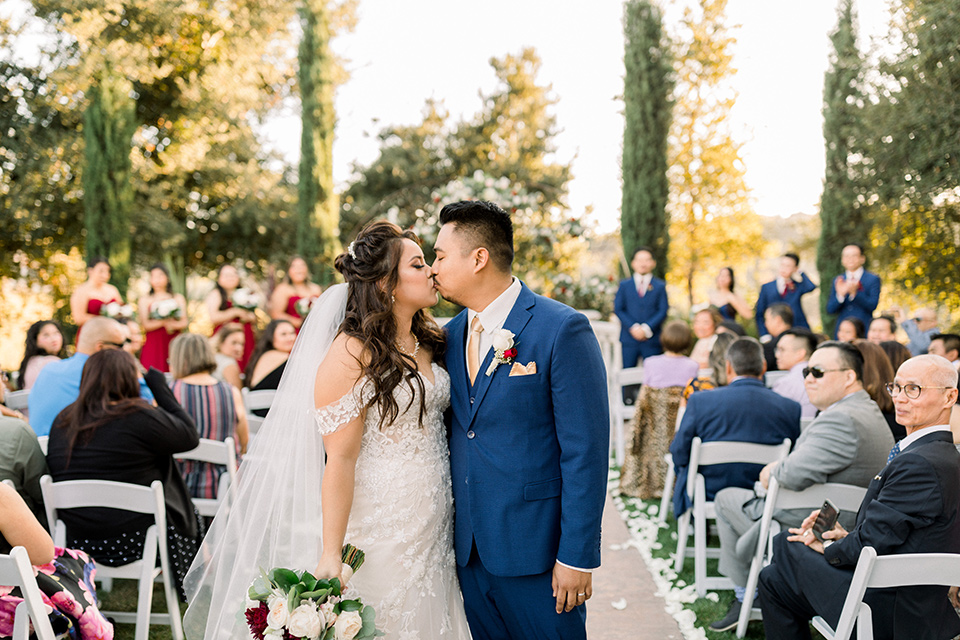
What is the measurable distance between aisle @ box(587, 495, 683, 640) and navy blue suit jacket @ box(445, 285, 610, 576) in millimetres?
1848

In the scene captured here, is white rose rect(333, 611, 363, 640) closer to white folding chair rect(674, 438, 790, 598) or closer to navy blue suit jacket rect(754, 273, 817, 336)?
white folding chair rect(674, 438, 790, 598)

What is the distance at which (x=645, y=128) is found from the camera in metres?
12.9

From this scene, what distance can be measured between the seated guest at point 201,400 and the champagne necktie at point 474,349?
262 cm

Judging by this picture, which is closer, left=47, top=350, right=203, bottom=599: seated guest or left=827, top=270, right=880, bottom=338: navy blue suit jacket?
left=47, top=350, right=203, bottom=599: seated guest

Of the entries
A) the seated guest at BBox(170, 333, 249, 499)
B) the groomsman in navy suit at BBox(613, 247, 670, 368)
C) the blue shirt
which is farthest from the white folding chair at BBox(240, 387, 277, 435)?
the groomsman in navy suit at BBox(613, 247, 670, 368)

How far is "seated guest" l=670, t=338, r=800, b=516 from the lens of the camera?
177 inches

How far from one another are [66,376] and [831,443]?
Answer: 427 centimetres

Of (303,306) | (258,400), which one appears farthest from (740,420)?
(303,306)

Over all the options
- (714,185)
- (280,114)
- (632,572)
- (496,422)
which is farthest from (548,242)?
(280,114)

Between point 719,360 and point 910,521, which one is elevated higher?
point 719,360

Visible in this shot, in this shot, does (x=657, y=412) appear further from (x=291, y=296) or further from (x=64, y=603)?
(x=64, y=603)

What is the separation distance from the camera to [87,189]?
42.1 ft

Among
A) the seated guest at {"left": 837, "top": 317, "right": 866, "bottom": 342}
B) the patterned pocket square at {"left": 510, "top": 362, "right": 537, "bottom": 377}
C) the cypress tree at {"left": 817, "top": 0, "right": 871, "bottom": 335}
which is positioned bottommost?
the seated guest at {"left": 837, "top": 317, "right": 866, "bottom": 342}

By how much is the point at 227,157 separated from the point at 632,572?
1510cm
